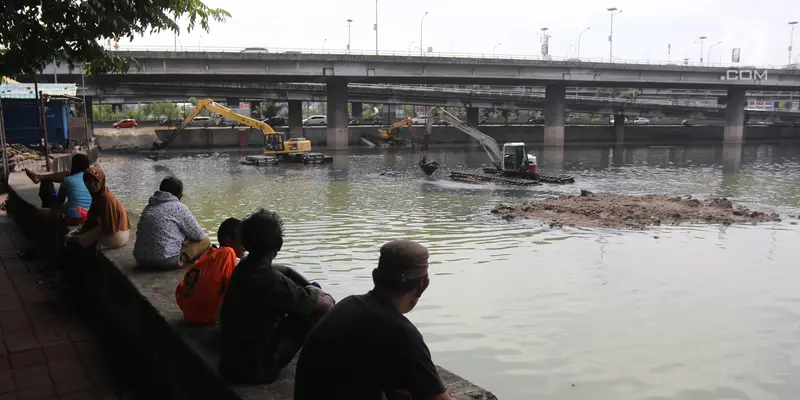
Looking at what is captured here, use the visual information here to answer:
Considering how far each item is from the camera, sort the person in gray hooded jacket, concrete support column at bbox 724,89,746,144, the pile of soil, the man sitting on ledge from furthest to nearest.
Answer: concrete support column at bbox 724,89,746,144 < the pile of soil < the person in gray hooded jacket < the man sitting on ledge

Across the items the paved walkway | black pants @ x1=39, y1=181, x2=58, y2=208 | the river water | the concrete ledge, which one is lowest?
the river water

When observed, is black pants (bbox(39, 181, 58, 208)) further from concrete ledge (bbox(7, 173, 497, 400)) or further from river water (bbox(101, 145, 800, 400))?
river water (bbox(101, 145, 800, 400))

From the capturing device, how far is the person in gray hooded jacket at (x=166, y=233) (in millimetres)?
6438

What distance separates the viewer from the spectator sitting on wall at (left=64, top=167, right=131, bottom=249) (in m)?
7.39

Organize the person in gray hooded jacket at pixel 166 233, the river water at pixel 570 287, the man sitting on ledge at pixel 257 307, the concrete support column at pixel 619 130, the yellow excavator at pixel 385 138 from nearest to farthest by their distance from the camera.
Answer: the man sitting on ledge at pixel 257 307
the person in gray hooded jacket at pixel 166 233
the river water at pixel 570 287
the yellow excavator at pixel 385 138
the concrete support column at pixel 619 130

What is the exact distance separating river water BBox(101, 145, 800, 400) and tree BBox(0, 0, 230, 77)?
5.45 metres

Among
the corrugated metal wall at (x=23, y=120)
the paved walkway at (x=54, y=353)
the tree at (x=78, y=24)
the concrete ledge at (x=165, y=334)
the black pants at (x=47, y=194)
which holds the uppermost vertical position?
the tree at (x=78, y=24)

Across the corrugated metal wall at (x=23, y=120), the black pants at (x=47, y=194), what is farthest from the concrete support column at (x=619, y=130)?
the black pants at (x=47, y=194)

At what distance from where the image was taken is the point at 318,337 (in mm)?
3057

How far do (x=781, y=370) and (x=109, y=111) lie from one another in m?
105

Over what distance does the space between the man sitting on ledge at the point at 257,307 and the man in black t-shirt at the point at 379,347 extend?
2.80ft

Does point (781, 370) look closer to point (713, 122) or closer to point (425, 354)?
point (425, 354)

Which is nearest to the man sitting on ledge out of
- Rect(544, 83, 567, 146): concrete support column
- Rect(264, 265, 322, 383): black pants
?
Rect(264, 265, 322, 383): black pants

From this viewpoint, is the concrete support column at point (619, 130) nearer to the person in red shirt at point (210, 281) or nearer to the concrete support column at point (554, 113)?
the concrete support column at point (554, 113)
